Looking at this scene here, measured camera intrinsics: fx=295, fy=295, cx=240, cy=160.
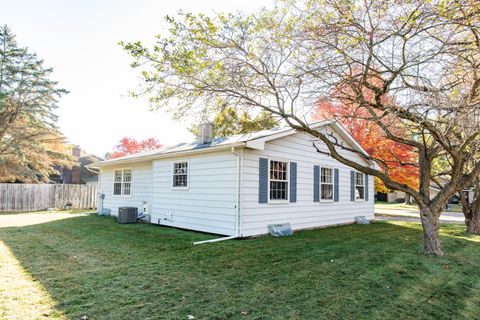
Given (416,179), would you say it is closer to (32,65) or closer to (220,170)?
(220,170)

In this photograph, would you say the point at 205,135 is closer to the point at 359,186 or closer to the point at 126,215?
the point at 126,215

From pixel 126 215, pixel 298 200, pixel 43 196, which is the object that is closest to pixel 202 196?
pixel 298 200

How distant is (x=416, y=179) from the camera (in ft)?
51.1

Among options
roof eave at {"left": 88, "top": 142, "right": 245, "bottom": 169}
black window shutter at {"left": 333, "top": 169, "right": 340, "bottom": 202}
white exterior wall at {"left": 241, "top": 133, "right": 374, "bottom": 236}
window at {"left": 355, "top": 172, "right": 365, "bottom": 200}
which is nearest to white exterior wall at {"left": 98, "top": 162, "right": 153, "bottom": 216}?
roof eave at {"left": 88, "top": 142, "right": 245, "bottom": 169}

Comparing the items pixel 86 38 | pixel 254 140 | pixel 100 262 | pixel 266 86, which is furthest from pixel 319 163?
pixel 86 38

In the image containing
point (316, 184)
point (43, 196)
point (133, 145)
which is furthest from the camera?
point (133, 145)

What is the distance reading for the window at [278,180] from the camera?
8.72 m

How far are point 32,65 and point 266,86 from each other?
18080 millimetres

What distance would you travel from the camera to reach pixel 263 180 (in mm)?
8312

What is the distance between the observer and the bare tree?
4.73m

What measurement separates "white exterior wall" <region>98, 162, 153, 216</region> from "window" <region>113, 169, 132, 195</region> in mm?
184

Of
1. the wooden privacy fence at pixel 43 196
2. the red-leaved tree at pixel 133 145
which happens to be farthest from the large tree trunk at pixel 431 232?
A: the red-leaved tree at pixel 133 145

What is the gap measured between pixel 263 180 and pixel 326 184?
11.7ft

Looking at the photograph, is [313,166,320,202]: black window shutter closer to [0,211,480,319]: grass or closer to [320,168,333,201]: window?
[320,168,333,201]: window
